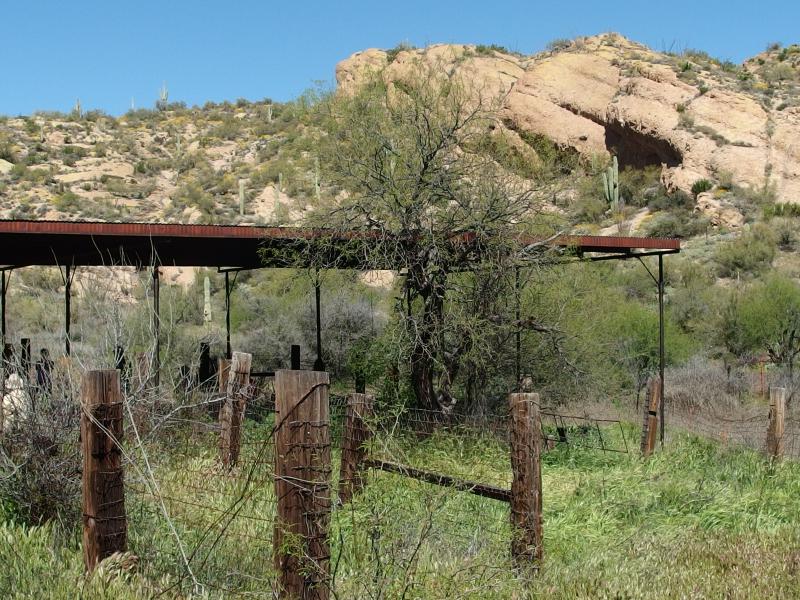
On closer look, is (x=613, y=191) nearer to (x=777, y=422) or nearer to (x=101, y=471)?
(x=777, y=422)

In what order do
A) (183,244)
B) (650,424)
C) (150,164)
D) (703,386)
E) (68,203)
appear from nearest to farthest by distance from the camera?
1. (650,424)
2. (183,244)
3. (703,386)
4. (68,203)
5. (150,164)

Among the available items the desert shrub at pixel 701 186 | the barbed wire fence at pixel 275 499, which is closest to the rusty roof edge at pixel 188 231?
the barbed wire fence at pixel 275 499

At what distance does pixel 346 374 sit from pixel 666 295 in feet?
41.6

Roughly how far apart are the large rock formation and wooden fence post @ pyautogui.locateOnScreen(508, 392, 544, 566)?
35.6m

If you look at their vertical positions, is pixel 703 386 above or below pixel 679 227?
below

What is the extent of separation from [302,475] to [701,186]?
39.5 meters

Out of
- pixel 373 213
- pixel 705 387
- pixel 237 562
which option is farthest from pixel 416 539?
pixel 705 387

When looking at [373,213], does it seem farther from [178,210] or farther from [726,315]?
[178,210]

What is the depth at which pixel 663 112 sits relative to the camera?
44.4 m

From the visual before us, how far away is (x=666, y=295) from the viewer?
3153cm

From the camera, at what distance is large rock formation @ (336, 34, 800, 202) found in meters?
42.6

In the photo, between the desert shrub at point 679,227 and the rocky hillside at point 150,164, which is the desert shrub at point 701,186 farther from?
the rocky hillside at point 150,164

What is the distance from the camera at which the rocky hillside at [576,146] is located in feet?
138

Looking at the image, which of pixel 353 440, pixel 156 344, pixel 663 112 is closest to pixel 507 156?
pixel 353 440
